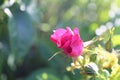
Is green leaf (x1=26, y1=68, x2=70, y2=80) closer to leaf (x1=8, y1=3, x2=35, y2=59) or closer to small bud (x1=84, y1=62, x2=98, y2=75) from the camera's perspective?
leaf (x1=8, y1=3, x2=35, y2=59)

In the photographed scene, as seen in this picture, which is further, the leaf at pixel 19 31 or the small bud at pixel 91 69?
the leaf at pixel 19 31

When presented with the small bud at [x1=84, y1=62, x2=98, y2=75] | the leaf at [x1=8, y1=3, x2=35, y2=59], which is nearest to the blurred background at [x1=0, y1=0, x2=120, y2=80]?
the leaf at [x1=8, y1=3, x2=35, y2=59]

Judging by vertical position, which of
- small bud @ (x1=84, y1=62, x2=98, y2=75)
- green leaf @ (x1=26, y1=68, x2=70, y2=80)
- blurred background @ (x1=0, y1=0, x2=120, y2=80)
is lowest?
small bud @ (x1=84, y1=62, x2=98, y2=75)

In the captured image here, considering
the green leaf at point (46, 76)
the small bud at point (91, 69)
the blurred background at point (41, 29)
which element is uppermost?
the blurred background at point (41, 29)

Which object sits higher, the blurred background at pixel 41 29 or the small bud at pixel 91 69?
the blurred background at pixel 41 29

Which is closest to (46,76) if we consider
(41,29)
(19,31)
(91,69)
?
(19,31)

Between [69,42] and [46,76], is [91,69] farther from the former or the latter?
[46,76]

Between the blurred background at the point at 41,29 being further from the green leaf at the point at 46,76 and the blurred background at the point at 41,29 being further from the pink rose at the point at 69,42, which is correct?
the pink rose at the point at 69,42

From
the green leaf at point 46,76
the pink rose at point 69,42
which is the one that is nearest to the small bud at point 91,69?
the pink rose at point 69,42
